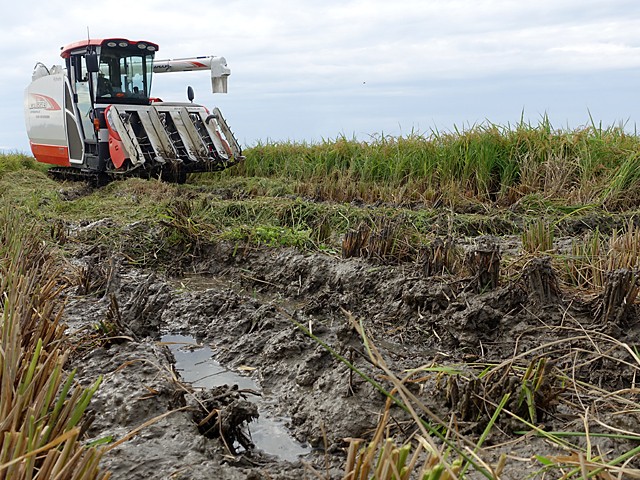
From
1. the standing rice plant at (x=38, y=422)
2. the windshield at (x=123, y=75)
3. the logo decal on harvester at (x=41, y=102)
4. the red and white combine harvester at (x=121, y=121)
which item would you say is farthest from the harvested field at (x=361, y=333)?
the logo decal on harvester at (x=41, y=102)

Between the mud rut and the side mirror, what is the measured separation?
248 inches

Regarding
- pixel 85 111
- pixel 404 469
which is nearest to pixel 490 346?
pixel 404 469

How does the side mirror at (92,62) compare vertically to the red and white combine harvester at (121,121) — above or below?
above

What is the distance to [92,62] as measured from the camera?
10.2 metres

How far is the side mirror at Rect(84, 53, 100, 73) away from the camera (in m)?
10.2

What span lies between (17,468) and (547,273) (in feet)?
8.90

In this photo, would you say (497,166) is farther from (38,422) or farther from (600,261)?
(38,422)

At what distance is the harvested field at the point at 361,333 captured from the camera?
2104 millimetres

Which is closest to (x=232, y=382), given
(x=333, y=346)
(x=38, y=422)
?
(x=333, y=346)

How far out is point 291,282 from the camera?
15.0 ft

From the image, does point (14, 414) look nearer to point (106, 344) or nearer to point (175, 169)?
point (106, 344)

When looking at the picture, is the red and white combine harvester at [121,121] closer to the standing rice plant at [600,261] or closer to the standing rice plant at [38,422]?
the standing rice plant at [600,261]

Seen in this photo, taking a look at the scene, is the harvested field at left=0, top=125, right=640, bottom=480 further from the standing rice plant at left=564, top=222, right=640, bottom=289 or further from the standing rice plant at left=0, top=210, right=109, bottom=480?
the standing rice plant at left=0, top=210, right=109, bottom=480

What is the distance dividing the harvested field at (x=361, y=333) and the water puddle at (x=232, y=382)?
1cm
